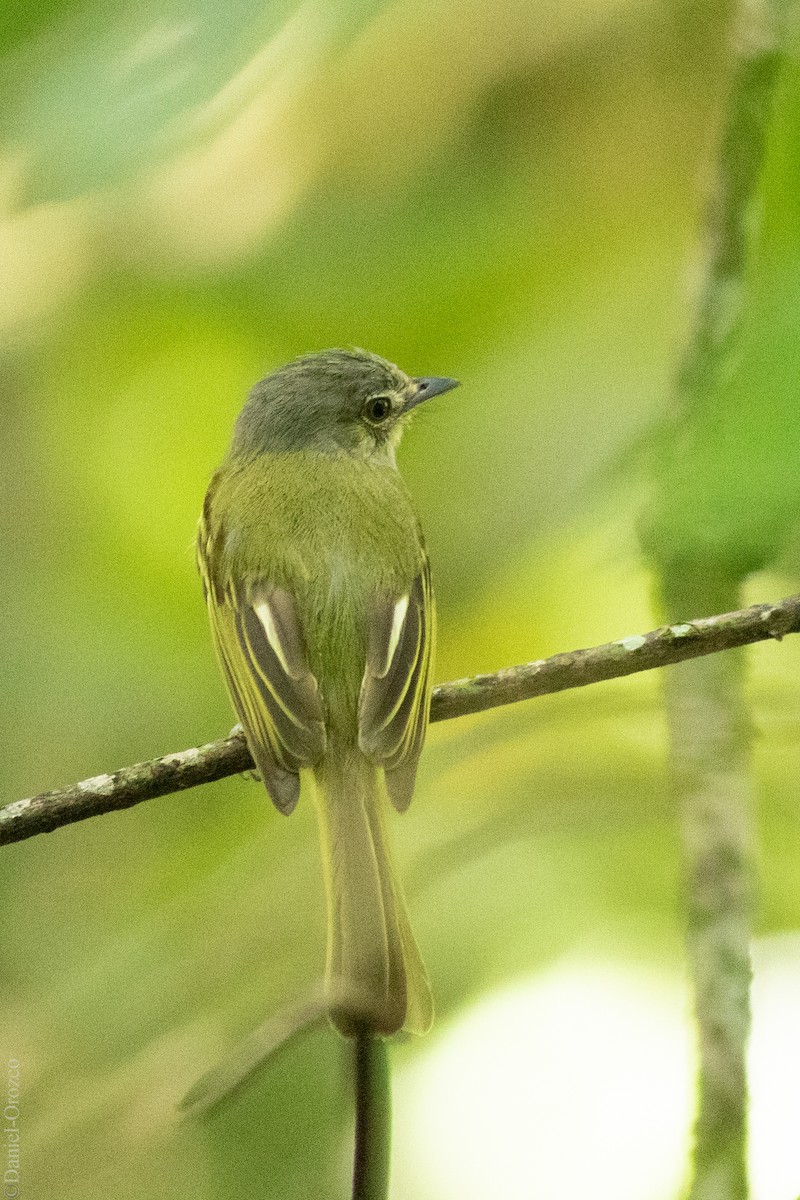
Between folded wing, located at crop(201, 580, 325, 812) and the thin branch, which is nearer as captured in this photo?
the thin branch

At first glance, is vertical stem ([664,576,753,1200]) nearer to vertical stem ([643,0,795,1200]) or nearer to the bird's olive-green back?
vertical stem ([643,0,795,1200])

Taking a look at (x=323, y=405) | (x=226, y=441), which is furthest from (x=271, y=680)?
(x=323, y=405)

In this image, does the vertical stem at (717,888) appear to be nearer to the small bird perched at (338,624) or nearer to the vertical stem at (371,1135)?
the small bird perched at (338,624)
